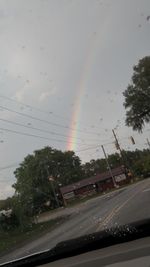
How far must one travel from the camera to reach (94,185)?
334ft

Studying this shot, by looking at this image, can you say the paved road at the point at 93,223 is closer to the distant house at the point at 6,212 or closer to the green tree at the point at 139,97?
the distant house at the point at 6,212

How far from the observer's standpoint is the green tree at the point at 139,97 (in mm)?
A: 73375

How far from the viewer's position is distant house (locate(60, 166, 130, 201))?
97.8 meters

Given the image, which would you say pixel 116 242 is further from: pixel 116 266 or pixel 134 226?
pixel 116 266

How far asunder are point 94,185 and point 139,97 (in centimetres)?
3383

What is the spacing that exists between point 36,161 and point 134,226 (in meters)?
108

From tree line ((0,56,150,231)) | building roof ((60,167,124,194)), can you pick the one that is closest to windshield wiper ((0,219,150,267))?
tree line ((0,56,150,231))

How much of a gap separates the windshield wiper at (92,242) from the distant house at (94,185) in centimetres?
9317

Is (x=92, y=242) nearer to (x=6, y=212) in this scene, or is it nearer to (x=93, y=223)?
(x=93, y=223)

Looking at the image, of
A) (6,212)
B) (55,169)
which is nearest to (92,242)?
(6,212)

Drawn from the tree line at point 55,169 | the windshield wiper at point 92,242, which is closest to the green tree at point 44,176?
the tree line at point 55,169

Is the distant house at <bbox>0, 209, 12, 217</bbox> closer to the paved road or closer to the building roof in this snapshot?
the paved road

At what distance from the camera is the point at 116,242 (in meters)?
4.20

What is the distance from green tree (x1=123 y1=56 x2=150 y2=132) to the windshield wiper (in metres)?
69.7
